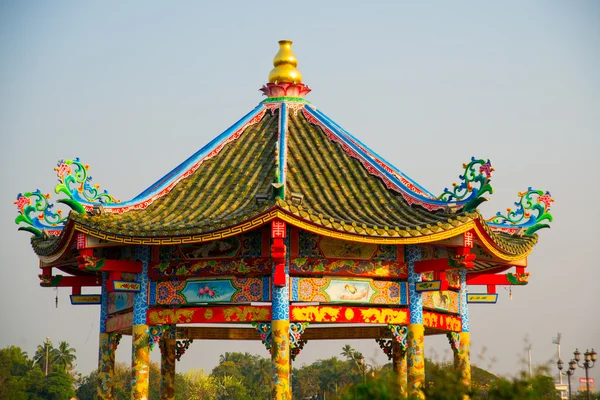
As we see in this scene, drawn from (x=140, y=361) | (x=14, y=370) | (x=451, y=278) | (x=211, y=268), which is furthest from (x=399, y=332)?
(x=14, y=370)

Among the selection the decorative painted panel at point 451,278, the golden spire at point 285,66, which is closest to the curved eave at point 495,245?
the decorative painted panel at point 451,278

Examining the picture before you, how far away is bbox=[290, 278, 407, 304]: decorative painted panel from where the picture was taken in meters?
20.9

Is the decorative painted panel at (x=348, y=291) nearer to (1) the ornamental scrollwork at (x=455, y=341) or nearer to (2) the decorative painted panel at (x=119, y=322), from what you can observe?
(1) the ornamental scrollwork at (x=455, y=341)

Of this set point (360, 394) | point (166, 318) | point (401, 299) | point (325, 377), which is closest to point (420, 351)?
point (401, 299)

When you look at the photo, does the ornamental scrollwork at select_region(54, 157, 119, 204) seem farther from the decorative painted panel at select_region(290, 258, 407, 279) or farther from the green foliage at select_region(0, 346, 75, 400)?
the green foliage at select_region(0, 346, 75, 400)

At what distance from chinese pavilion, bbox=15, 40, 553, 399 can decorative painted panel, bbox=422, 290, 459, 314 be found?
3 cm

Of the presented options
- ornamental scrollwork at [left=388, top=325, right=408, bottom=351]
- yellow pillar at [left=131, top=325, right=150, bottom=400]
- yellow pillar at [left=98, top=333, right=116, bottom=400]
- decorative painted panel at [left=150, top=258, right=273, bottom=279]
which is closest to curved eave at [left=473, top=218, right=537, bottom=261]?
ornamental scrollwork at [left=388, top=325, right=408, bottom=351]

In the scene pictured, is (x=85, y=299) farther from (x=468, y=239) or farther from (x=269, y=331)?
(x=468, y=239)

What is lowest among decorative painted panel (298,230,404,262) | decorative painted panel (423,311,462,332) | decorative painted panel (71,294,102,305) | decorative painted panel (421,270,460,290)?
decorative painted panel (423,311,462,332)

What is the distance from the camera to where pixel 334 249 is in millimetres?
21219

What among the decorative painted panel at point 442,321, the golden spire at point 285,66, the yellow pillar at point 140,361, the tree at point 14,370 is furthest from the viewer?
the tree at point 14,370

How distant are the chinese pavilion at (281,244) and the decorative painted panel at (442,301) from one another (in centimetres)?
3

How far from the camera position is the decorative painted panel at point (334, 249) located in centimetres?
2108

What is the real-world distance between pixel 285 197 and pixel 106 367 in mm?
6019
